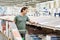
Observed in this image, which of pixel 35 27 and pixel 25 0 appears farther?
pixel 25 0

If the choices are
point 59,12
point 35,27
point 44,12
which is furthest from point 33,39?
point 44,12

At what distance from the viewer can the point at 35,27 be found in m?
2.91

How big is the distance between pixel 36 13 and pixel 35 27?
150 inches

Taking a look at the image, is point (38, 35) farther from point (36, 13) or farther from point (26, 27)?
point (36, 13)

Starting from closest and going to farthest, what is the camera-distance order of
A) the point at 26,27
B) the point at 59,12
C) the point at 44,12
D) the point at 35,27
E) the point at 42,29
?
the point at 42,29 < the point at 35,27 < the point at 26,27 < the point at 59,12 < the point at 44,12

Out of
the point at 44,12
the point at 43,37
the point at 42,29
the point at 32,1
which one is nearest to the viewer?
the point at 43,37

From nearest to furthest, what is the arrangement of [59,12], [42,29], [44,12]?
1. [42,29]
2. [59,12]
3. [44,12]

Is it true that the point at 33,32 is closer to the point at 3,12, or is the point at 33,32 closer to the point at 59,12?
the point at 59,12

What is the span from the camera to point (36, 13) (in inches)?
264

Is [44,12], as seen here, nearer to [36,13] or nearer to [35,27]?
[36,13]

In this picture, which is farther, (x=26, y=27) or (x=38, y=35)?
(x=26, y=27)

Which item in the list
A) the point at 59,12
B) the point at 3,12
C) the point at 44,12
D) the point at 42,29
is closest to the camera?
the point at 42,29

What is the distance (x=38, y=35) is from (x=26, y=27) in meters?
0.78

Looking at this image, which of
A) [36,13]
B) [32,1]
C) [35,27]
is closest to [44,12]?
[36,13]
